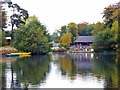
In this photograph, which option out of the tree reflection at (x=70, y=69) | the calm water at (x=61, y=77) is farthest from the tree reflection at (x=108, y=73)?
the tree reflection at (x=70, y=69)

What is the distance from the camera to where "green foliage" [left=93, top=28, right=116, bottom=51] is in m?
64.4

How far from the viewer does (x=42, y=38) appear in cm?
5916

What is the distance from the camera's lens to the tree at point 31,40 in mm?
57625

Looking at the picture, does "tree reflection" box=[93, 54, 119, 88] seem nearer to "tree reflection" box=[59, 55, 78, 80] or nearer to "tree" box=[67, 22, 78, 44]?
"tree reflection" box=[59, 55, 78, 80]

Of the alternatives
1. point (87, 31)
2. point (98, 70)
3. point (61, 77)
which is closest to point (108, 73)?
point (98, 70)

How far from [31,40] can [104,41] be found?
21913 millimetres

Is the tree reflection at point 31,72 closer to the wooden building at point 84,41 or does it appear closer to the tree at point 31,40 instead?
the tree at point 31,40

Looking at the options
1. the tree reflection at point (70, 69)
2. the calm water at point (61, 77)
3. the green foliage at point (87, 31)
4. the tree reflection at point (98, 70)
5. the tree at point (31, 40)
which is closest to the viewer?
the calm water at point (61, 77)

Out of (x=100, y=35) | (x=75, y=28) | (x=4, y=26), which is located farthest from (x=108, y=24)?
(x=4, y=26)

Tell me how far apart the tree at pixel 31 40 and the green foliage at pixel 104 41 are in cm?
1710

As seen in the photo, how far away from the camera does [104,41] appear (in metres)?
67.1

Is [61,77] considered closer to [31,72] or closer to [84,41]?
[31,72]

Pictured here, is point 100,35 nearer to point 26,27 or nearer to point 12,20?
point 26,27

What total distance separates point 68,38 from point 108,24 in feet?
64.6
